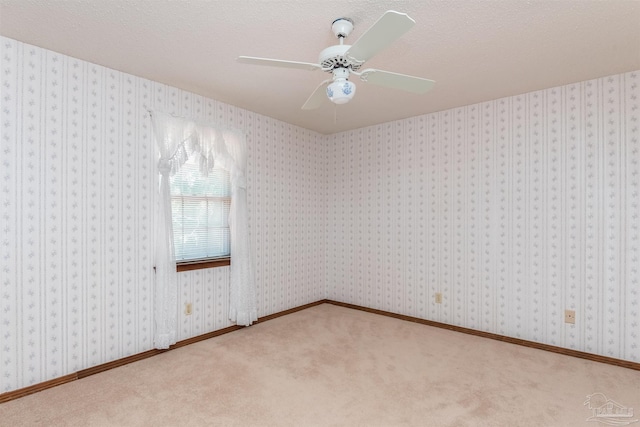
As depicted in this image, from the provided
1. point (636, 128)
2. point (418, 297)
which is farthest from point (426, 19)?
point (418, 297)

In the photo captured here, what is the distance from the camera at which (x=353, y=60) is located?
180 centimetres

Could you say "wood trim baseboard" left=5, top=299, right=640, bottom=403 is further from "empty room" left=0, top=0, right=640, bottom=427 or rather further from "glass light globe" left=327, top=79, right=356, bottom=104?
"glass light globe" left=327, top=79, right=356, bottom=104

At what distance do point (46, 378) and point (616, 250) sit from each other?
14.7ft

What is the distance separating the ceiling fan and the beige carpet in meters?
1.89

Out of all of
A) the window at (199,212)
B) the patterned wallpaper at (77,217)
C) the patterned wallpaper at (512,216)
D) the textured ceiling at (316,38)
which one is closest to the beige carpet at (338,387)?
the patterned wallpaper at (77,217)

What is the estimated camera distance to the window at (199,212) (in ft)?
10.6

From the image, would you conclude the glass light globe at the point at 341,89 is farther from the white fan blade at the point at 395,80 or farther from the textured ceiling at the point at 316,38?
the textured ceiling at the point at 316,38

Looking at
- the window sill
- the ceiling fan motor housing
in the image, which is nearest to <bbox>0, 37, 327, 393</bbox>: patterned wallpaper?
the window sill

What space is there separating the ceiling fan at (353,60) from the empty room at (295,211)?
0.01m

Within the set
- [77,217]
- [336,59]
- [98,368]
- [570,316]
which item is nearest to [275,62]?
[336,59]

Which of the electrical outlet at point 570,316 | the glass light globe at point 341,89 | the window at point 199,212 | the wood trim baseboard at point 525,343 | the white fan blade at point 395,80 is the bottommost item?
the wood trim baseboard at point 525,343

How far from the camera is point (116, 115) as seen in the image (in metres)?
2.82

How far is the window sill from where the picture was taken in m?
3.17

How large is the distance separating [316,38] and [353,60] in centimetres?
56
